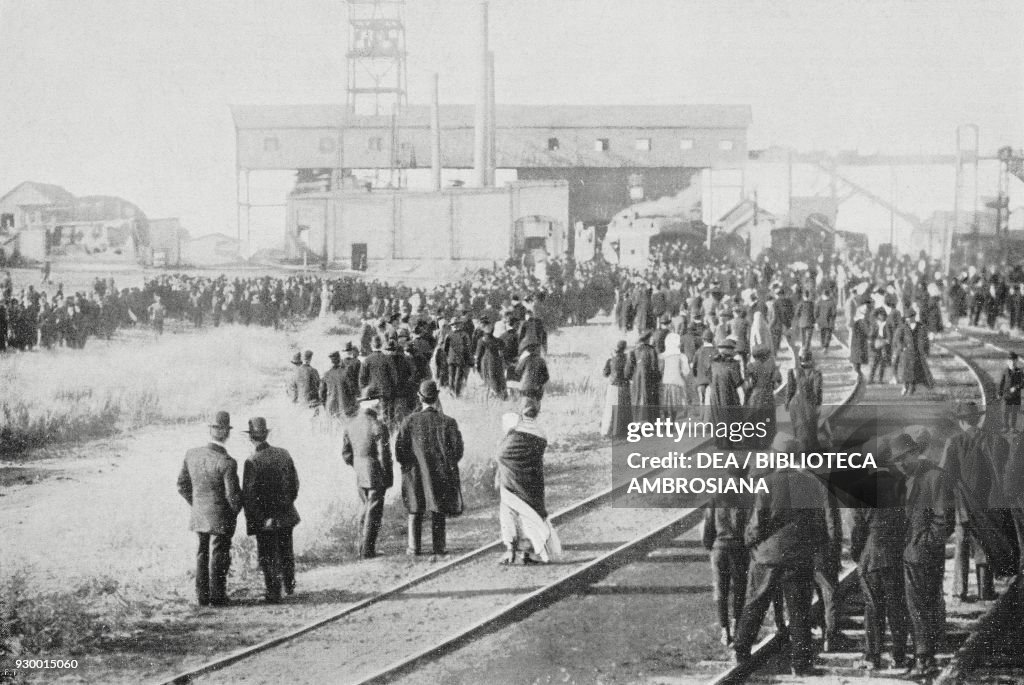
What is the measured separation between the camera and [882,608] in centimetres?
608

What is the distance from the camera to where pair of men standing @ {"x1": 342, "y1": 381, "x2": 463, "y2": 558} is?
7688 mm

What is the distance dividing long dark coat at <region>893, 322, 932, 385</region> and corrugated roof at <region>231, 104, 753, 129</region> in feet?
9.94

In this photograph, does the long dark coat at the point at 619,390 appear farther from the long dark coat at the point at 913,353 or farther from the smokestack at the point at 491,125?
the smokestack at the point at 491,125

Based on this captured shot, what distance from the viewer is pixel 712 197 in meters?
15.0

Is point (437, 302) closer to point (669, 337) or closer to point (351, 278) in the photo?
point (351, 278)

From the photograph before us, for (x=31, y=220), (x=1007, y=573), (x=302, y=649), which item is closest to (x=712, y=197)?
(x=1007, y=573)

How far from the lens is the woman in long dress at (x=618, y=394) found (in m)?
10.4

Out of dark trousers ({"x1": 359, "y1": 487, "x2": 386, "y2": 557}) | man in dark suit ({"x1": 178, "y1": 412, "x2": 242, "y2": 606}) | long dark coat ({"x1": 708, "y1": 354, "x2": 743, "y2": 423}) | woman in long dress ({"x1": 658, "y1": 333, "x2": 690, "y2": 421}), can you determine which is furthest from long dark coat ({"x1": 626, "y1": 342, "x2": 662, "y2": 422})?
man in dark suit ({"x1": 178, "y1": 412, "x2": 242, "y2": 606})

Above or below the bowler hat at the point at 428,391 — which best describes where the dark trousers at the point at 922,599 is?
below

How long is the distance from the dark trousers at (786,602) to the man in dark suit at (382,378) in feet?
15.3

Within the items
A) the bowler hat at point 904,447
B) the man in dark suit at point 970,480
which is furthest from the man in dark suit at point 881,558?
the man in dark suit at point 970,480

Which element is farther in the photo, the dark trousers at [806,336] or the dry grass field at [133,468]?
the dark trousers at [806,336]

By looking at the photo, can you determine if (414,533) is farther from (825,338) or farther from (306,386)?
(825,338)

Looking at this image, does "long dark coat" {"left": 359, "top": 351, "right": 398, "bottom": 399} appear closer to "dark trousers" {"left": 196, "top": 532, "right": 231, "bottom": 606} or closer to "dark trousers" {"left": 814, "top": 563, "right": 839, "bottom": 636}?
"dark trousers" {"left": 196, "top": 532, "right": 231, "bottom": 606}
